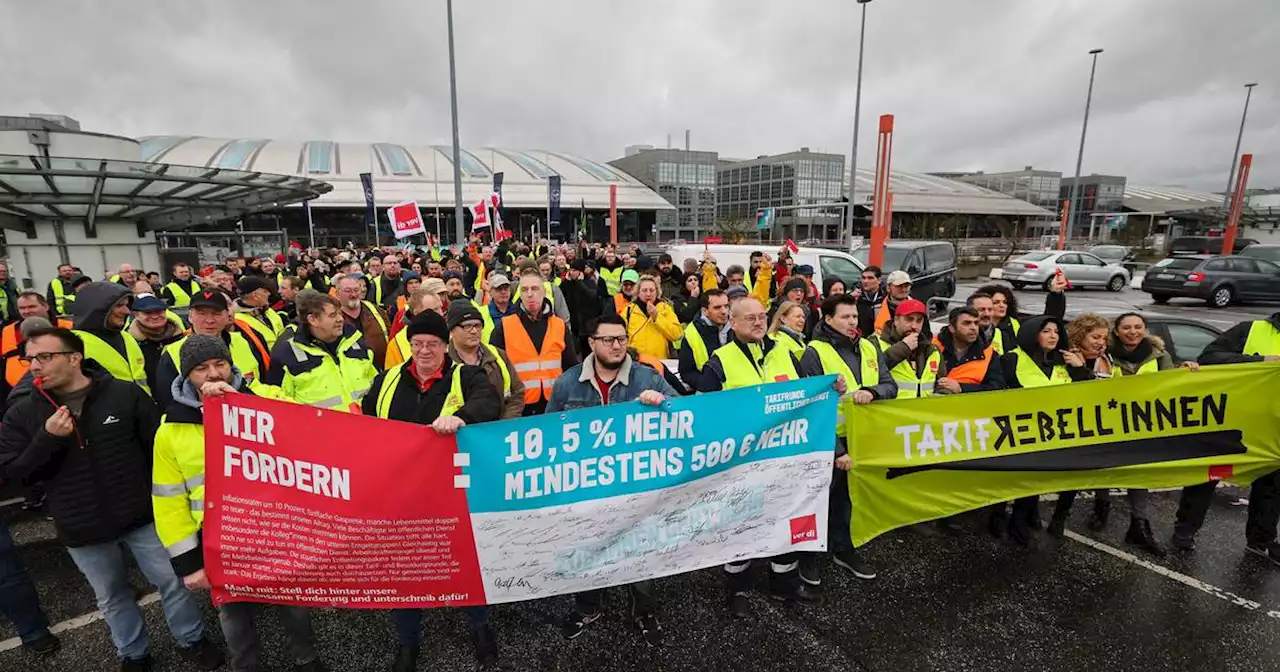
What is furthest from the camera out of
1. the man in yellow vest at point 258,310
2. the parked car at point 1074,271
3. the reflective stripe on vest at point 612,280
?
the parked car at point 1074,271

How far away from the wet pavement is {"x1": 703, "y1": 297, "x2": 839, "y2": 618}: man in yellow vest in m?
0.12

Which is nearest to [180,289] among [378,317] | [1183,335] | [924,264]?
[378,317]

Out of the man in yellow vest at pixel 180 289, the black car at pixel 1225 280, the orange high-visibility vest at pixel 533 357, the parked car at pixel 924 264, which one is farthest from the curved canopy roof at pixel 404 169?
the orange high-visibility vest at pixel 533 357

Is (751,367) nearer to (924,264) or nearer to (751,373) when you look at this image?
(751,373)

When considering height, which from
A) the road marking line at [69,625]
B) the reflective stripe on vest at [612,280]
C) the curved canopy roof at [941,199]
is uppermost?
the curved canopy roof at [941,199]

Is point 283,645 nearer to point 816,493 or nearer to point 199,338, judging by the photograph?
point 199,338

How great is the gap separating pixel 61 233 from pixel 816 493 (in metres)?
16.8

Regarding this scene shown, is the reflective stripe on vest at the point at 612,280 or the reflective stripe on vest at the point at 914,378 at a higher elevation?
the reflective stripe on vest at the point at 612,280

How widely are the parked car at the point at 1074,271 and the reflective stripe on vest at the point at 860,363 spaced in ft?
68.3

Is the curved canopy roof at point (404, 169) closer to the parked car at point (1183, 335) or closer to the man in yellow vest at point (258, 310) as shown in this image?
the man in yellow vest at point (258, 310)

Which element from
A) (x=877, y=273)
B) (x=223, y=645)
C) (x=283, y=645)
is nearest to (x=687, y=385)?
(x=283, y=645)

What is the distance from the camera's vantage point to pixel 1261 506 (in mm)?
4059

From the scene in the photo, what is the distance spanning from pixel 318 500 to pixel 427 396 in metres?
0.66

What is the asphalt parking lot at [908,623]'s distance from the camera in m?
3.08
